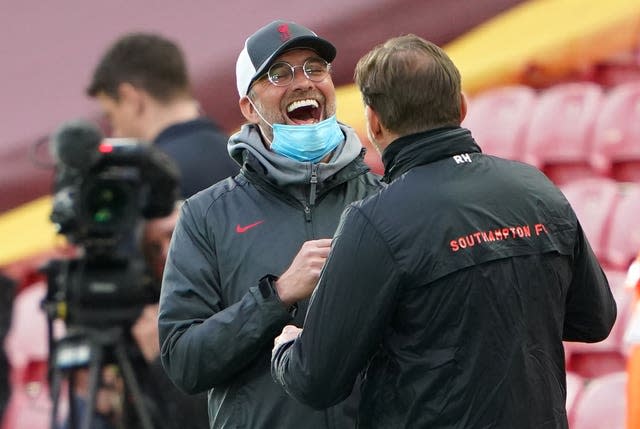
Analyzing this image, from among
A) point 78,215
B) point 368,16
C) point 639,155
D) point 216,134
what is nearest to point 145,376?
point 78,215

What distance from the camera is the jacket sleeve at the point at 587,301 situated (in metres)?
1.87

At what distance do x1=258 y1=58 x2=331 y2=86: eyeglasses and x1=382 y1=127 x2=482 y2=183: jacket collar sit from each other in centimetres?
38

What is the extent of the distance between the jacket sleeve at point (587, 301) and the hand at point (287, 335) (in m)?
0.38

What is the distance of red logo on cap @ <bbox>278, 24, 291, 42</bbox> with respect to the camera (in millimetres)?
2169

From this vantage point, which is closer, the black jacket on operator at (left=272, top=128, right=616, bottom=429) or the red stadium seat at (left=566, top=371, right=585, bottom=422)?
the black jacket on operator at (left=272, top=128, right=616, bottom=429)

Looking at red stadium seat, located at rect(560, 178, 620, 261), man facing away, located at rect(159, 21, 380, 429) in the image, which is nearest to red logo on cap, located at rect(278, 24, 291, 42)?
man facing away, located at rect(159, 21, 380, 429)

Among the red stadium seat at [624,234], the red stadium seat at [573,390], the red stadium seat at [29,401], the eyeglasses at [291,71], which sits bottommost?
the red stadium seat at [29,401]

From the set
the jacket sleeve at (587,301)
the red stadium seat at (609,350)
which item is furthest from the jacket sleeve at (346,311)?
the red stadium seat at (609,350)

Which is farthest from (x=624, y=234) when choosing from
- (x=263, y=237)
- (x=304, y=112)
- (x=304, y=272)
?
(x=304, y=272)

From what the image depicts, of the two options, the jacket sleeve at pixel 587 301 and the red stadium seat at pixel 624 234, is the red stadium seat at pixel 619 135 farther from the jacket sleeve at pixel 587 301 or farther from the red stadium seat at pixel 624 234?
the jacket sleeve at pixel 587 301

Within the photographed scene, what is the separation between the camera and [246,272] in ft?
6.84

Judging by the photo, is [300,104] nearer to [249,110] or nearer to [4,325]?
[249,110]

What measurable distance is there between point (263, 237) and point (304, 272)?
0.56 feet

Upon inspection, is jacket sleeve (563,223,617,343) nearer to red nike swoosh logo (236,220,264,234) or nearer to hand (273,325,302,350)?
hand (273,325,302,350)
